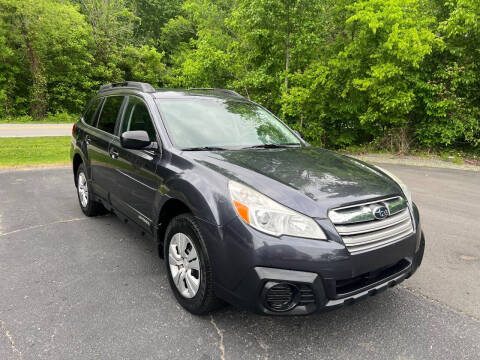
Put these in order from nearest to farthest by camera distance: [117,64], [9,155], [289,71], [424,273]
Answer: [424,273] < [9,155] < [289,71] < [117,64]

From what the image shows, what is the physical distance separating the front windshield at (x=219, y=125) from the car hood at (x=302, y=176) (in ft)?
0.89

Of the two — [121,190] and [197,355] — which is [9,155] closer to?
[121,190]

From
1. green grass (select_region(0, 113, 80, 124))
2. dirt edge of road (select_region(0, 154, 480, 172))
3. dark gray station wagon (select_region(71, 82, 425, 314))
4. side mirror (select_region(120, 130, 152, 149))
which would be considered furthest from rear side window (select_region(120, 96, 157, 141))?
green grass (select_region(0, 113, 80, 124))

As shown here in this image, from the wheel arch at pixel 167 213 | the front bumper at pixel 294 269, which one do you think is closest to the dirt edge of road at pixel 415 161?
the front bumper at pixel 294 269

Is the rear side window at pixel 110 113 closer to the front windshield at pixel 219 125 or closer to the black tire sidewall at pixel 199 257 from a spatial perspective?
the front windshield at pixel 219 125

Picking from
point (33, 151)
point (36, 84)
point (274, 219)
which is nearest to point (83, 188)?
point (274, 219)

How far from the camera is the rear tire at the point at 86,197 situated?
4.82 m

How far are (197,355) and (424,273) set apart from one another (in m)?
2.39

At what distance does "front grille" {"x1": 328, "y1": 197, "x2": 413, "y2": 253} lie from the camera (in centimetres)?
223

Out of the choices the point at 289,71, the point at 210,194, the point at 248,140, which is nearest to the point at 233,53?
the point at 289,71

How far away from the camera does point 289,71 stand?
12.7 metres

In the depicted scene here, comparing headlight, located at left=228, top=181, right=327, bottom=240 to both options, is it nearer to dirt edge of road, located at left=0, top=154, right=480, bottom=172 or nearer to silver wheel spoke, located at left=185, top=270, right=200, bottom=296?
silver wheel spoke, located at left=185, top=270, right=200, bottom=296

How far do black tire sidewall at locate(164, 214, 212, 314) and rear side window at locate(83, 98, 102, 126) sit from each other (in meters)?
2.69

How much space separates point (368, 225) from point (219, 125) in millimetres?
1779
